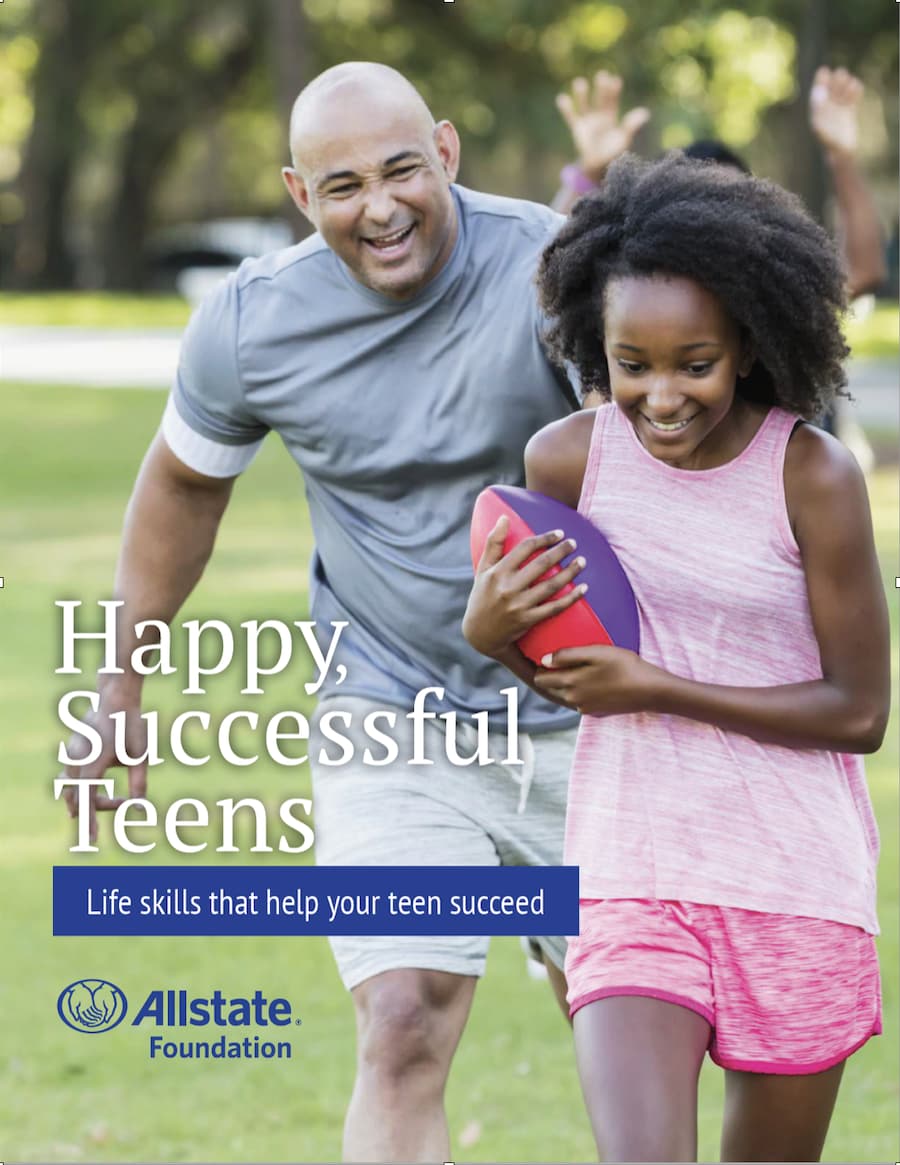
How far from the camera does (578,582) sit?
133 inches

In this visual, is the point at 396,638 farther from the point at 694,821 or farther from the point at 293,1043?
the point at 293,1043

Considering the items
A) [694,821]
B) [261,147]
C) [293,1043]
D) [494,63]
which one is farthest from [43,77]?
[694,821]

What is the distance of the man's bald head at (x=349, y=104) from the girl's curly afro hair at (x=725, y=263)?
0.73 meters

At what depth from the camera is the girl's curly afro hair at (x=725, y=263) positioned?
331 centimetres

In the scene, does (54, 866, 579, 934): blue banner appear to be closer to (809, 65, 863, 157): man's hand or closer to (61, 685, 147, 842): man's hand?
(61, 685, 147, 842): man's hand

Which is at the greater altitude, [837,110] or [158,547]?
[837,110]

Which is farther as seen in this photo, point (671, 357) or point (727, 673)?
point (727, 673)

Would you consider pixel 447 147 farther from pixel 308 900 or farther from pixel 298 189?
pixel 308 900

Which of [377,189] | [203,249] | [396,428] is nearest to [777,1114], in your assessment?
[396,428]

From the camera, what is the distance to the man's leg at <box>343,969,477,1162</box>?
3865 mm

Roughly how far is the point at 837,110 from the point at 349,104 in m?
3.45

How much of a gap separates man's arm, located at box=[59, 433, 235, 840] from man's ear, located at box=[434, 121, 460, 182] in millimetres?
782

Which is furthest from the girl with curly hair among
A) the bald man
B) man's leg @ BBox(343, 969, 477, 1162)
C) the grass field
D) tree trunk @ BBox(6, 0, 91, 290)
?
tree trunk @ BBox(6, 0, 91, 290)

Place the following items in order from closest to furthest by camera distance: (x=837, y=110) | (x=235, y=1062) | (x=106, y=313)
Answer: (x=235, y=1062), (x=837, y=110), (x=106, y=313)
